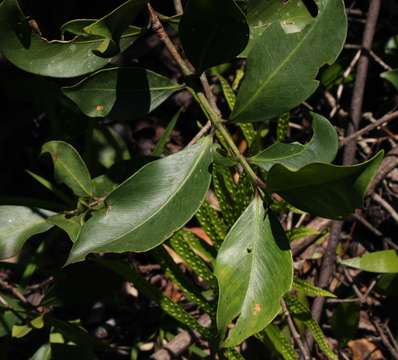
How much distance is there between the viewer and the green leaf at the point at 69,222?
1200 mm

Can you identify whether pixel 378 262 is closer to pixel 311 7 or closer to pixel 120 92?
pixel 311 7

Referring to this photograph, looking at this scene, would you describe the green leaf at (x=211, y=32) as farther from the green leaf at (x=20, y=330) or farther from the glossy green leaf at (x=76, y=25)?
the green leaf at (x=20, y=330)

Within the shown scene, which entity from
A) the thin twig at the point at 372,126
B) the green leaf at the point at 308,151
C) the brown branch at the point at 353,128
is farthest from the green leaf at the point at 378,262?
the green leaf at the point at 308,151

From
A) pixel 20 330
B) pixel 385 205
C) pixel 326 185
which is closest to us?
pixel 326 185

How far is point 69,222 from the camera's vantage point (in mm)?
1239

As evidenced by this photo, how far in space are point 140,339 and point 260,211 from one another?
0.99 meters

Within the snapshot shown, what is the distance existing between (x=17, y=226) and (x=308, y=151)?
656mm

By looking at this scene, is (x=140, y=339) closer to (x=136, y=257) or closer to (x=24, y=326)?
(x=136, y=257)

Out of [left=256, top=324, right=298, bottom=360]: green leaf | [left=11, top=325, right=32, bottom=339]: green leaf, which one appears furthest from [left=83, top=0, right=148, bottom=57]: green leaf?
[left=256, top=324, right=298, bottom=360]: green leaf

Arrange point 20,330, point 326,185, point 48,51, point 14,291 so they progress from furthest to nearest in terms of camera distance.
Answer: point 14,291 < point 20,330 < point 48,51 < point 326,185

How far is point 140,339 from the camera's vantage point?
1.92 meters

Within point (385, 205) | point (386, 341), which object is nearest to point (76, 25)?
point (385, 205)

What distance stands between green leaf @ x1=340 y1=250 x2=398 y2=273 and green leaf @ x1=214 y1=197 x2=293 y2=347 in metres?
0.70

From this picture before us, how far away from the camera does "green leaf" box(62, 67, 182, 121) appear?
46.8 inches
